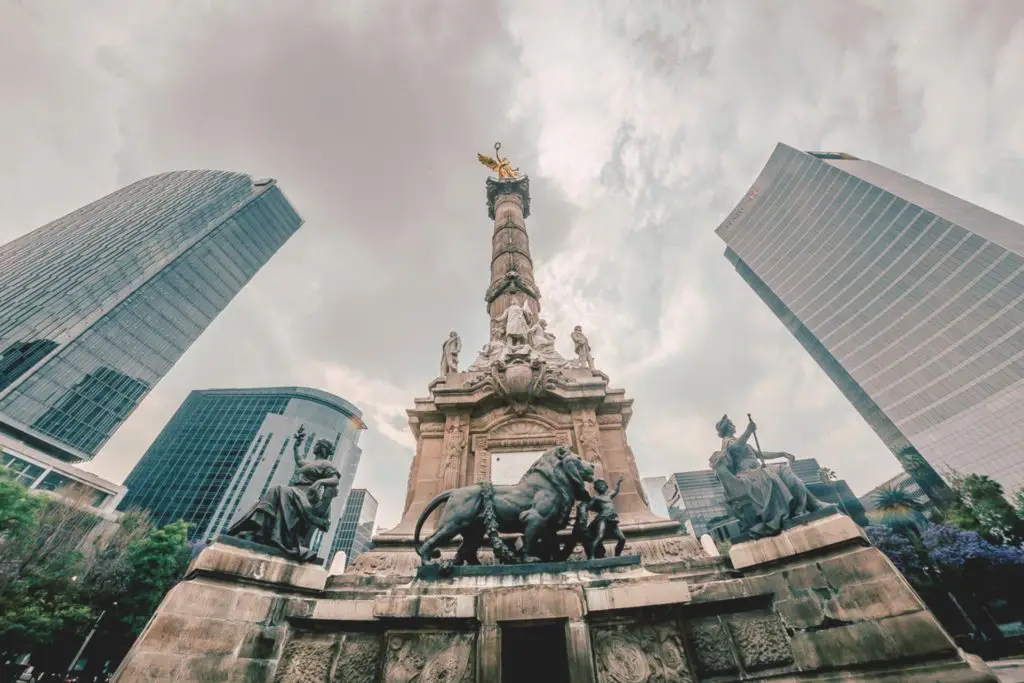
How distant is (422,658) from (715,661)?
3399 mm

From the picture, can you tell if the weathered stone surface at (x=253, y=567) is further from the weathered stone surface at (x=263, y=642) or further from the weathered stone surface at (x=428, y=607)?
the weathered stone surface at (x=428, y=607)

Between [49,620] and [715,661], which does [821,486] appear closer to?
[715,661]

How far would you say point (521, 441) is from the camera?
994 centimetres

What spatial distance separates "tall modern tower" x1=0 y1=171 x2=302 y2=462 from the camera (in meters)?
46.4

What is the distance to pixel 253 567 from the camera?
18.2 feet

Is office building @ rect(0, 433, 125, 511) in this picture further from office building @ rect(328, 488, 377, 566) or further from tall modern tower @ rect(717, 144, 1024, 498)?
tall modern tower @ rect(717, 144, 1024, 498)

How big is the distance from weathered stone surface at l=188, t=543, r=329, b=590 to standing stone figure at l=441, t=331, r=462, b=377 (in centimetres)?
634

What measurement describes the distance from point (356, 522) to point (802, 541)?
9928 centimetres

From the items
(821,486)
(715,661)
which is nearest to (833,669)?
(715,661)

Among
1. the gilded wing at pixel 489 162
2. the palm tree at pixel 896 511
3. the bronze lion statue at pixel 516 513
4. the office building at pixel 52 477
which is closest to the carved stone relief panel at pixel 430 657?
the bronze lion statue at pixel 516 513

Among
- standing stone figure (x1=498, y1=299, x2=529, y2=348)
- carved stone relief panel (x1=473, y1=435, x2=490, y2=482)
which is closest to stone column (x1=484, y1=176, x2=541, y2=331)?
standing stone figure (x1=498, y1=299, x2=529, y2=348)

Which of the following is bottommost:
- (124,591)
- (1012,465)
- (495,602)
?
(495,602)

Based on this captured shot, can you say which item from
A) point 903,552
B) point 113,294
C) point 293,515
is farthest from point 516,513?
point 113,294

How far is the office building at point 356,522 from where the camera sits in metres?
84.4
